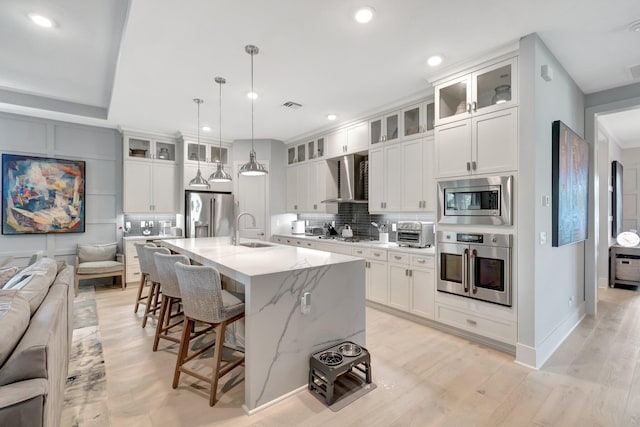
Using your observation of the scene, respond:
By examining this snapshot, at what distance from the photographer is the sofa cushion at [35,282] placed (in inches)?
70.1

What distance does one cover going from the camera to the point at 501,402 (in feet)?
6.79

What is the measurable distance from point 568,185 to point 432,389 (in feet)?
8.07

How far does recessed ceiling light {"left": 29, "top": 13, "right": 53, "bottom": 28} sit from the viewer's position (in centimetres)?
258

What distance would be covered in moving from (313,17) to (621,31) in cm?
252

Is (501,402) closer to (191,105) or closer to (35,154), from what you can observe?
(191,105)

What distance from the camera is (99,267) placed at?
4688 millimetres

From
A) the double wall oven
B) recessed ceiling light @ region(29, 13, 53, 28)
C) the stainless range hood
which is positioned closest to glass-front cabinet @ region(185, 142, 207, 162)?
the stainless range hood

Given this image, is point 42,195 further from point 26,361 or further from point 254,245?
point 26,361

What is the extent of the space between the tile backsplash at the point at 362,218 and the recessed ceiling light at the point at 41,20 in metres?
4.17

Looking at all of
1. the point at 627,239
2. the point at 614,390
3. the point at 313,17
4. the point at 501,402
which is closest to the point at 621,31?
the point at 313,17

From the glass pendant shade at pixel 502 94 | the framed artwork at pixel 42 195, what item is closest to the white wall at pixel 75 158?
the framed artwork at pixel 42 195

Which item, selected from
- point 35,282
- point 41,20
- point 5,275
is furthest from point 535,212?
point 41,20

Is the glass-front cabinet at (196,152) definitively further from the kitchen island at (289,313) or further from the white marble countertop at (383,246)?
the kitchen island at (289,313)

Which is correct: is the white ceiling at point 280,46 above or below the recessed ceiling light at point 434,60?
above
